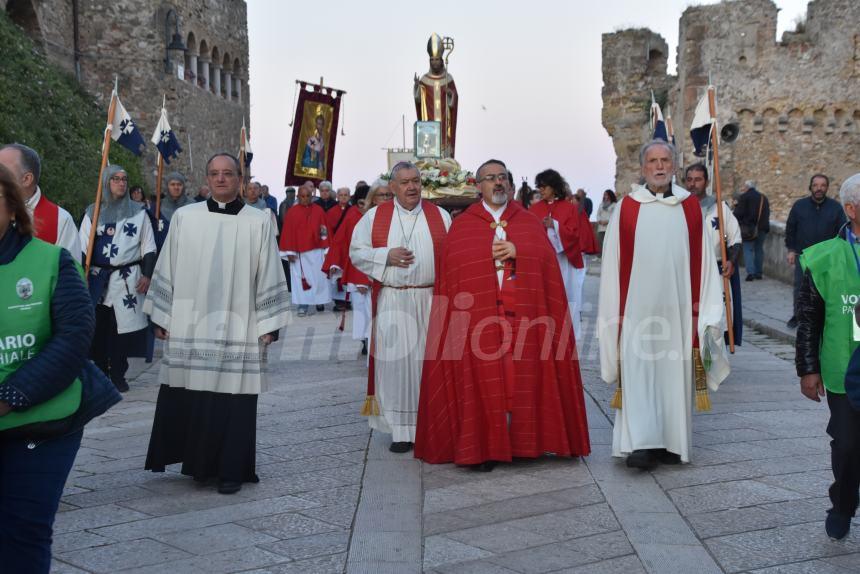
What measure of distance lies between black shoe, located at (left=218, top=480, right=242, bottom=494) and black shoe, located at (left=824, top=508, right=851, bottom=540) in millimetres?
2906

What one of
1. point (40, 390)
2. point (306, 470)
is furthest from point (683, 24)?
point (40, 390)

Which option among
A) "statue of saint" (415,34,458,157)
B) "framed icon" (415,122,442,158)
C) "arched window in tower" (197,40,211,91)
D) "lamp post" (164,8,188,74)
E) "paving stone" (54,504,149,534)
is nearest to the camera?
"paving stone" (54,504,149,534)

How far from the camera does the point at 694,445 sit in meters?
6.72

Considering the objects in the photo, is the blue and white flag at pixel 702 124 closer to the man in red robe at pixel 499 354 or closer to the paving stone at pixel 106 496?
the man in red robe at pixel 499 354

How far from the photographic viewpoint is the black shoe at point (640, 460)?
6.04m

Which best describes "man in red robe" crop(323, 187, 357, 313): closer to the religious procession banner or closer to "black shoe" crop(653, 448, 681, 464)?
the religious procession banner

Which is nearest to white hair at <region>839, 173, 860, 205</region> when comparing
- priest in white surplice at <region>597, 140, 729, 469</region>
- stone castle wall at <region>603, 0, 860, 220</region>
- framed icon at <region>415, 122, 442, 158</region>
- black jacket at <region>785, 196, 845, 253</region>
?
priest in white surplice at <region>597, 140, 729, 469</region>

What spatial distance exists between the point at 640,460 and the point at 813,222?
7.84 metres

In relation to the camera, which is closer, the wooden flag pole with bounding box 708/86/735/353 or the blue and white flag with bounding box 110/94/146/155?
the wooden flag pole with bounding box 708/86/735/353

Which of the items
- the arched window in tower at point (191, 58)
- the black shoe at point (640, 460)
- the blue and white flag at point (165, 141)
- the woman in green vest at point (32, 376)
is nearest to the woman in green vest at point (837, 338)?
the black shoe at point (640, 460)

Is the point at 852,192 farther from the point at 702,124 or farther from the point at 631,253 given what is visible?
the point at 702,124

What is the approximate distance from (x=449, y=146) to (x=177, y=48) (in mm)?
16763

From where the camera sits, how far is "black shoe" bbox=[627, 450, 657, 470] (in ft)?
19.8

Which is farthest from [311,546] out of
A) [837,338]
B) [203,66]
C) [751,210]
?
[203,66]
